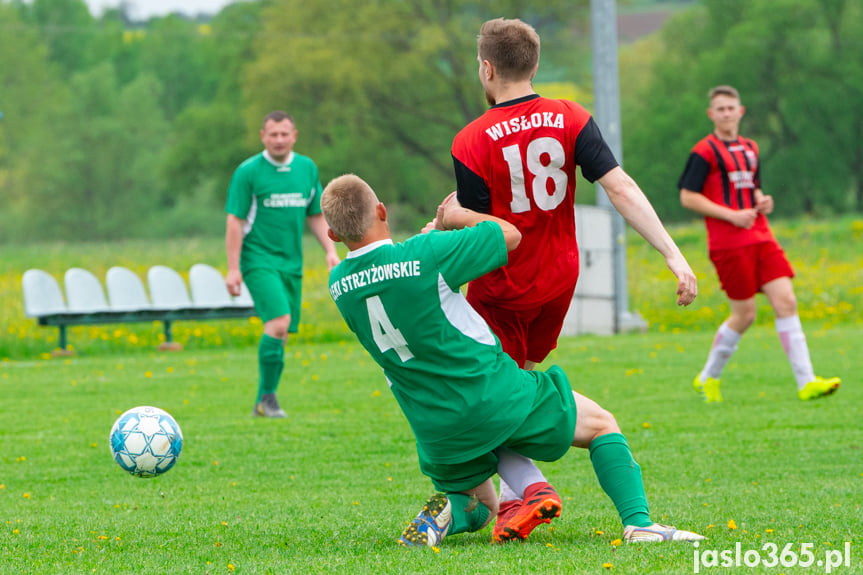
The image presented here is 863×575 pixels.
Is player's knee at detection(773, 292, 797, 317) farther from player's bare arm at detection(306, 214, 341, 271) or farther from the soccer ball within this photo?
the soccer ball

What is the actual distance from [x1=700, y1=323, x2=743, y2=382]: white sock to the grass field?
13.0 inches

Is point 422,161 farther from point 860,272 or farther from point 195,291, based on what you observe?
point 195,291

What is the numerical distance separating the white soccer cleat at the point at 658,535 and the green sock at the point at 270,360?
4.86 m

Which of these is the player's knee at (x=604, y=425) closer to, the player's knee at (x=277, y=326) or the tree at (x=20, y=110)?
the player's knee at (x=277, y=326)

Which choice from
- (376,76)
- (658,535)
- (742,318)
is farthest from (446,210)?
(376,76)

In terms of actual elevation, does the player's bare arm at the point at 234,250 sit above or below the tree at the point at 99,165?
below

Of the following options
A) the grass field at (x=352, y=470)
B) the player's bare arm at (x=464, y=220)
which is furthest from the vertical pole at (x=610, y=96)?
the player's bare arm at (x=464, y=220)

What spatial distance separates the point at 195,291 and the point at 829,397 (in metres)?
10.1

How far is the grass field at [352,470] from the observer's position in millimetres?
4129

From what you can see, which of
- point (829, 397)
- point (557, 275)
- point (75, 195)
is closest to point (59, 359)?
point (829, 397)

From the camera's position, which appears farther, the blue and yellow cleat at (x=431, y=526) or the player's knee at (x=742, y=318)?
the player's knee at (x=742, y=318)

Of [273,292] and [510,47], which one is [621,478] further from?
[273,292]

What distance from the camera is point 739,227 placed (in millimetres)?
8758

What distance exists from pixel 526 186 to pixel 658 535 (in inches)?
59.0
